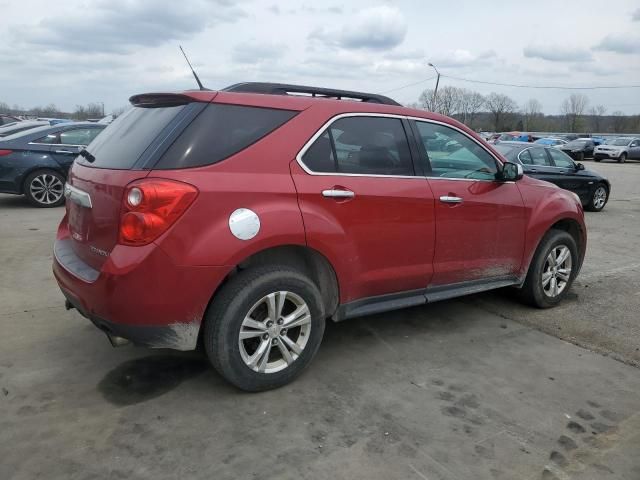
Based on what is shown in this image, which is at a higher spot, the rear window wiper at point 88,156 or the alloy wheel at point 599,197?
the rear window wiper at point 88,156

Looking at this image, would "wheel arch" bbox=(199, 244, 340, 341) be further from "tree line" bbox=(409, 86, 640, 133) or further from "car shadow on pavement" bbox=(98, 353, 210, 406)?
"tree line" bbox=(409, 86, 640, 133)

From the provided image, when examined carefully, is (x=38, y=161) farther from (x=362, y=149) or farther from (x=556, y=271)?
(x=556, y=271)

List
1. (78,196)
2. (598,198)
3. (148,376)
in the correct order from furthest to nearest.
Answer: (598,198) → (148,376) → (78,196)

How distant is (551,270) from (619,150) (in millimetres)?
33853

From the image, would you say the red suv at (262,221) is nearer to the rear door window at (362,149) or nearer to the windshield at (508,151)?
the rear door window at (362,149)

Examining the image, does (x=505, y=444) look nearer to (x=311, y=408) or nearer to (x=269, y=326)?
(x=311, y=408)

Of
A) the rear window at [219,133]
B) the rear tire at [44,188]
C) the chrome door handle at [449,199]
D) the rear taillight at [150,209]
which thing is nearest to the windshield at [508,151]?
the chrome door handle at [449,199]

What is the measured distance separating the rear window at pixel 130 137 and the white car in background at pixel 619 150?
3660 cm

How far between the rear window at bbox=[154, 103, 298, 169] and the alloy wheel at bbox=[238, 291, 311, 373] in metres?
0.87

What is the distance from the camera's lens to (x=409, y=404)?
3299 millimetres

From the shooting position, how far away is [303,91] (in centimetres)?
386

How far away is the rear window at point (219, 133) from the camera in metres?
3.04

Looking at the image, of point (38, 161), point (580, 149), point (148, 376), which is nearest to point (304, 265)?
point (148, 376)

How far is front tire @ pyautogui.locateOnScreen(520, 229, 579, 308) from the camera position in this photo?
4.97 m
